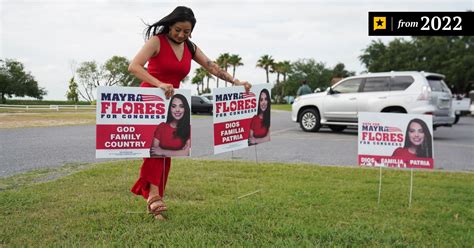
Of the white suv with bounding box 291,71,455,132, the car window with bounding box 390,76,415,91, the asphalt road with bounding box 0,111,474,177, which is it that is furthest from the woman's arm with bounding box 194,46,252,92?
the car window with bounding box 390,76,415,91

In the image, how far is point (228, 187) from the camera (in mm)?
4746

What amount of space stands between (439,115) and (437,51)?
3068 cm

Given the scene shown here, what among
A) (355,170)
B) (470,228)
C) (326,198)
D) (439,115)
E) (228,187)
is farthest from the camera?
(439,115)

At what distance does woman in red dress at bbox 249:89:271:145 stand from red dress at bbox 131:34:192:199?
121 centimetres

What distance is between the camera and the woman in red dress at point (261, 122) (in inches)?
184

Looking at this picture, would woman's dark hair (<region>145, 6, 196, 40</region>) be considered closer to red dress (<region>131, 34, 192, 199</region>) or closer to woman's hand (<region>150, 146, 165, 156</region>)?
red dress (<region>131, 34, 192, 199</region>)

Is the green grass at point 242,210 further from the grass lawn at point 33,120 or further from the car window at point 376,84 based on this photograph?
the grass lawn at point 33,120

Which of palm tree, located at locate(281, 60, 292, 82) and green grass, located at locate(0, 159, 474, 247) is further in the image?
palm tree, located at locate(281, 60, 292, 82)

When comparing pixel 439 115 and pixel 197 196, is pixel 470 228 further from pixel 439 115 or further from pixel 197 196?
pixel 439 115

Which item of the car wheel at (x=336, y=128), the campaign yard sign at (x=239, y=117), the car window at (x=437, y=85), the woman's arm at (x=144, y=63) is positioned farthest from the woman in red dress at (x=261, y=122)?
the car wheel at (x=336, y=128)

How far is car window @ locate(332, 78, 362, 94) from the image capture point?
483 inches

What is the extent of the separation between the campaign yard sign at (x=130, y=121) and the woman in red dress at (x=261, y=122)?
4.00ft

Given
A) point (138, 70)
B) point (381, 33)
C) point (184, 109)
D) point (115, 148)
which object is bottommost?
point (115, 148)

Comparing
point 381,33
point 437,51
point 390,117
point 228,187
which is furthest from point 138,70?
point 437,51
